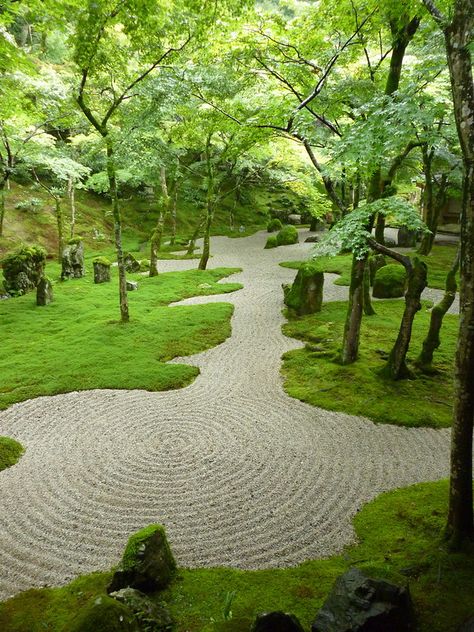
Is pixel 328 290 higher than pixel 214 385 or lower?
higher

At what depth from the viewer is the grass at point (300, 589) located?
455 cm

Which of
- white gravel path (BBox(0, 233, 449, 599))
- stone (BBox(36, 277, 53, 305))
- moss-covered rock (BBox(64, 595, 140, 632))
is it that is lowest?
white gravel path (BBox(0, 233, 449, 599))

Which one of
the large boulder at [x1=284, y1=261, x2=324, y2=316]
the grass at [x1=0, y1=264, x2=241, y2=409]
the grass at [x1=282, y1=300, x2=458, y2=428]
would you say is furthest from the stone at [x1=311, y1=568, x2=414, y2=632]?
the large boulder at [x1=284, y1=261, x2=324, y2=316]

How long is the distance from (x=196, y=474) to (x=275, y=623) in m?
4.62

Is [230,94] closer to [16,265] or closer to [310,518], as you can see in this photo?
[16,265]

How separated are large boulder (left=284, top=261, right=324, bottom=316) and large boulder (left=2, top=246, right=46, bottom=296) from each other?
1393 centimetres

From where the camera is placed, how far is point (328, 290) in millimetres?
23172

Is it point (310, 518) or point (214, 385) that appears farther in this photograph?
point (214, 385)

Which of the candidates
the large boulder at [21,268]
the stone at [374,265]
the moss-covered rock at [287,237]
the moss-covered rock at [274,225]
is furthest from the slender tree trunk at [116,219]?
the moss-covered rock at [274,225]

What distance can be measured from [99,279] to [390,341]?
1803 cm

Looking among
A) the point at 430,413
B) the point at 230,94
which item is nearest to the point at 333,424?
the point at 430,413

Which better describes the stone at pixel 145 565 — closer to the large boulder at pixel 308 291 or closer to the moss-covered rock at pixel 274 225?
the large boulder at pixel 308 291

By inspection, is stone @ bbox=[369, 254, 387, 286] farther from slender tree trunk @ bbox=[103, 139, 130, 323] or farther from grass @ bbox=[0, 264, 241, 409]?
slender tree trunk @ bbox=[103, 139, 130, 323]

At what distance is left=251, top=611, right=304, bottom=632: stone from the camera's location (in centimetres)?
385
